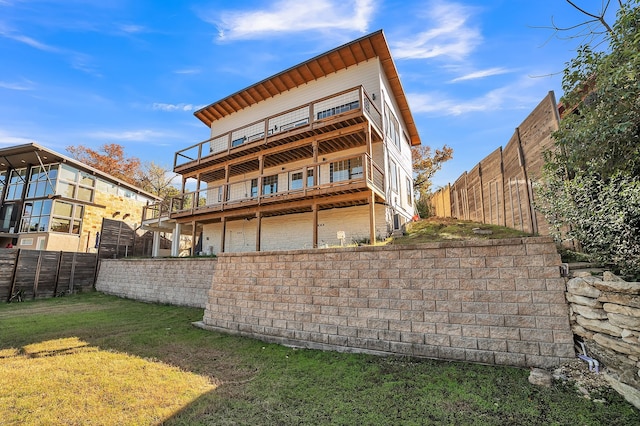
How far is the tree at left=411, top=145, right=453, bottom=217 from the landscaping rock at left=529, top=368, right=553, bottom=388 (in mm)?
22338

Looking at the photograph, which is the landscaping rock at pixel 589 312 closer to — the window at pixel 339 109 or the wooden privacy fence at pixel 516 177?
the wooden privacy fence at pixel 516 177

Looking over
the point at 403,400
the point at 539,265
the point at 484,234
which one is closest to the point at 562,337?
the point at 539,265

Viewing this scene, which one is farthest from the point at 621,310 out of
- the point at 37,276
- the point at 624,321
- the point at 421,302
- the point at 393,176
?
the point at 37,276

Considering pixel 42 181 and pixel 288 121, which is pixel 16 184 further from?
pixel 288 121

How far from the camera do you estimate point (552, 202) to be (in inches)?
189

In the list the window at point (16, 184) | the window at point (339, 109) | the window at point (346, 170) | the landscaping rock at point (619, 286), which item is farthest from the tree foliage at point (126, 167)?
the landscaping rock at point (619, 286)

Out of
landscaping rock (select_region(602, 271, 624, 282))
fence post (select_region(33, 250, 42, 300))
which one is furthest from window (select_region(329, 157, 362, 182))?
fence post (select_region(33, 250, 42, 300))

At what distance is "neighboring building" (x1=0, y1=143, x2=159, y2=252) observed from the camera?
17.7 metres

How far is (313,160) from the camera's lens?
11859 millimetres

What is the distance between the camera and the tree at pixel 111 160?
26047mm

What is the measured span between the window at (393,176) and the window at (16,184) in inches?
983

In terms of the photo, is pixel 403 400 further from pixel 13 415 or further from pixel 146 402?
pixel 13 415

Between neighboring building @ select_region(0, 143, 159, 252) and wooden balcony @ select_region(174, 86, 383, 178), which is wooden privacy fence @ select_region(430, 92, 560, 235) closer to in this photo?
wooden balcony @ select_region(174, 86, 383, 178)

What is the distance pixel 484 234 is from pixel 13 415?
9874mm
